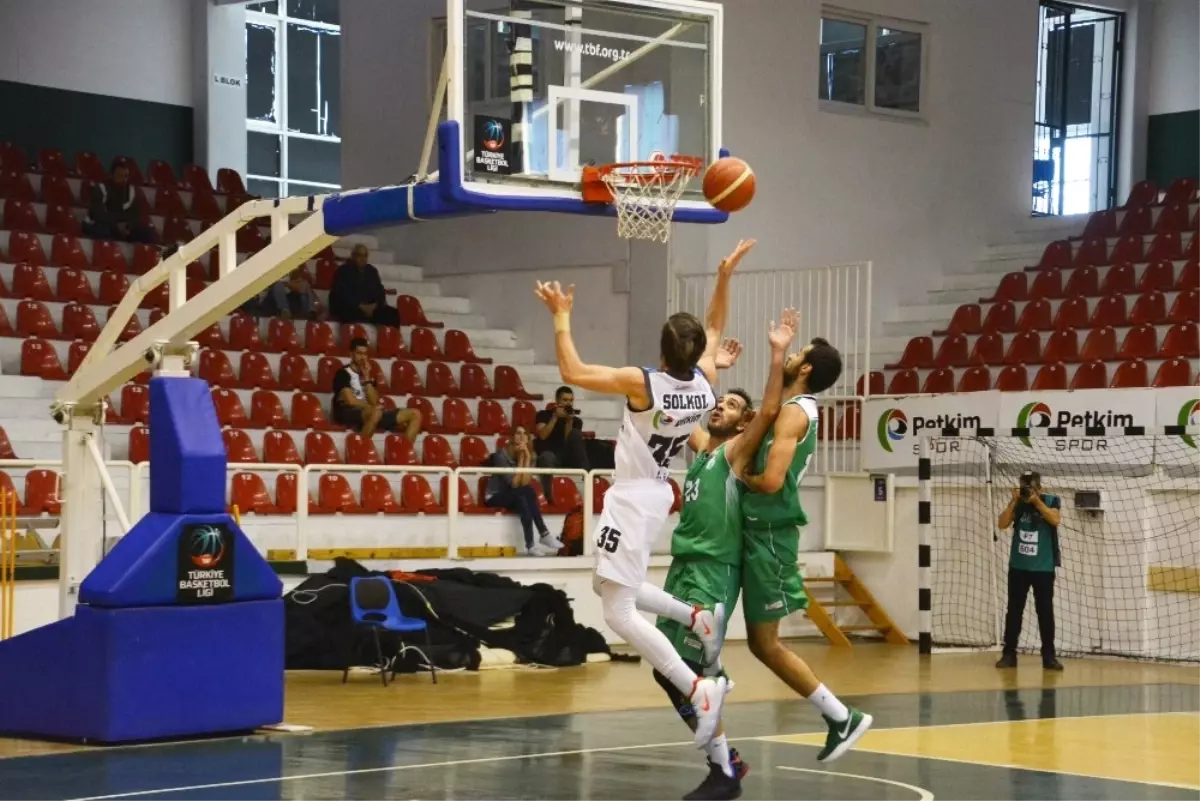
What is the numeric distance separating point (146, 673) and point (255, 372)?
8.78m

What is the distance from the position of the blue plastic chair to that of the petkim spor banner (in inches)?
259

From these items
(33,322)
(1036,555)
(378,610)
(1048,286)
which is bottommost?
(378,610)

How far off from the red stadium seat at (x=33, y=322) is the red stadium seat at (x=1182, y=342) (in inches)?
449

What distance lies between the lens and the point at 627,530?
28.0ft

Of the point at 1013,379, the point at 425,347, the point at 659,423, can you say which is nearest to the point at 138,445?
the point at 425,347

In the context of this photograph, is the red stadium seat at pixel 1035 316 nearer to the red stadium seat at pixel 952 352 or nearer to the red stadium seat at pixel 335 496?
the red stadium seat at pixel 952 352

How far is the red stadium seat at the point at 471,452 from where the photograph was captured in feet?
62.5

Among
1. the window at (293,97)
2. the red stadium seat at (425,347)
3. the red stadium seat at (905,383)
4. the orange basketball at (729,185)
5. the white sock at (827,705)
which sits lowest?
the white sock at (827,705)

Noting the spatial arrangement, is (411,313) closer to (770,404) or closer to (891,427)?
(891,427)

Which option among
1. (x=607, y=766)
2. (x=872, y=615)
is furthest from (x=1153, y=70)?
(x=607, y=766)

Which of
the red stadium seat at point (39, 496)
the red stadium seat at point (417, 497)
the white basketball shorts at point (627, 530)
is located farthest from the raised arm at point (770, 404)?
the red stadium seat at point (417, 497)

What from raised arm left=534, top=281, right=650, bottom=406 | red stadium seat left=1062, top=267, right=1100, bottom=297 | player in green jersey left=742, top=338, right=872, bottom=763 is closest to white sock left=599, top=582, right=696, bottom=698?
player in green jersey left=742, top=338, right=872, bottom=763

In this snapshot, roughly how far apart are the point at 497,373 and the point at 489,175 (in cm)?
1115

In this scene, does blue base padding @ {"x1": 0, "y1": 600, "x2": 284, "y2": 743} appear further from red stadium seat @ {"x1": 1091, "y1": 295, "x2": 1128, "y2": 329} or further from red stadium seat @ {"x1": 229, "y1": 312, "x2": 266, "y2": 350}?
red stadium seat @ {"x1": 1091, "y1": 295, "x2": 1128, "y2": 329}
